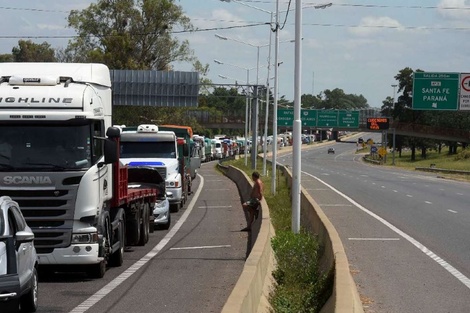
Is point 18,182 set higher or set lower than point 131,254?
higher

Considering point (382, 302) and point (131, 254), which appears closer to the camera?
point (382, 302)

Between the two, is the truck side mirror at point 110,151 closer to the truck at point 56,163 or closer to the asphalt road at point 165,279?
the truck at point 56,163

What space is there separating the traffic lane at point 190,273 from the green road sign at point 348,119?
219 feet

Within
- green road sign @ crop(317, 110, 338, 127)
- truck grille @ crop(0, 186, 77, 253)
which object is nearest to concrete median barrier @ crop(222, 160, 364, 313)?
truck grille @ crop(0, 186, 77, 253)

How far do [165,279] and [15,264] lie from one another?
533cm

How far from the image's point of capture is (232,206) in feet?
123

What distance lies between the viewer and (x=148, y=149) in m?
32.5

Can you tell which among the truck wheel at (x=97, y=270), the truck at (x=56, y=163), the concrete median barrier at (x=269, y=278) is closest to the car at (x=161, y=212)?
the concrete median barrier at (x=269, y=278)

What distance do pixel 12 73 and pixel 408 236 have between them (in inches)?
429

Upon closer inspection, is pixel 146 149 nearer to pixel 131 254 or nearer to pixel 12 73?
pixel 131 254

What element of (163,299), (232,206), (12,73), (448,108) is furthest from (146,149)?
(448,108)

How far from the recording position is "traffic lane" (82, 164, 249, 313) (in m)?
13.8

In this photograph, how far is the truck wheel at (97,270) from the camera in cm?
1638

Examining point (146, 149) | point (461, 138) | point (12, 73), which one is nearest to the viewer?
point (12, 73)
